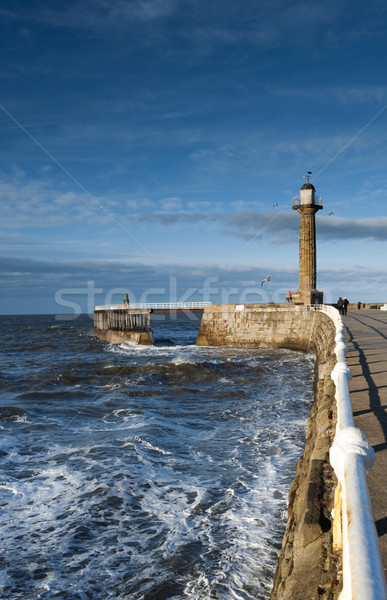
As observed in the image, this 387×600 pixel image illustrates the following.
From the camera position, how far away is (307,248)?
31.4 m

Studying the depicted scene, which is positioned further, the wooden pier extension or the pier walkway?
the wooden pier extension

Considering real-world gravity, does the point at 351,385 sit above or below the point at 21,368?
above

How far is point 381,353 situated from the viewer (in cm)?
1055

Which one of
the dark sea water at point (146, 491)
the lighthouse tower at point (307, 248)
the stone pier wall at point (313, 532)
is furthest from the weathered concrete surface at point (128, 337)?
the stone pier wall at point (313, 532)

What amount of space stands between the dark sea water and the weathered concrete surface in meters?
20.4

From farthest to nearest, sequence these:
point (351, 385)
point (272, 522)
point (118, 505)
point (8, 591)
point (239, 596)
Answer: point (351, 385)
point (118, 505)
point (272, 522)
point (8, 591)
point (239, 596)

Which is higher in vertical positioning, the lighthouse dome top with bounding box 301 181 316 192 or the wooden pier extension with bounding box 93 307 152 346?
the lighthouse dome top with bounding box 301 181 316 192

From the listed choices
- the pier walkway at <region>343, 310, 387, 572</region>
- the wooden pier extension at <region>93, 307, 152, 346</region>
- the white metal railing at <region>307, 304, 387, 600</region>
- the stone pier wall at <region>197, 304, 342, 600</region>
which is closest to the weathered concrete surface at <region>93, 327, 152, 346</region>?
the wooden pier extension at <region>93, 307, 152, 346</region>

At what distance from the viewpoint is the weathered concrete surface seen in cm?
3522

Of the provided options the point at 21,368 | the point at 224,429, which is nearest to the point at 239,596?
the point at 224,429

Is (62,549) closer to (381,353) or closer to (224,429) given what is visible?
(224,429)

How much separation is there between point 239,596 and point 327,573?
2194mm

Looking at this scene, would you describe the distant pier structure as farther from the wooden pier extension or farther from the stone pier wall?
the stone pier wall

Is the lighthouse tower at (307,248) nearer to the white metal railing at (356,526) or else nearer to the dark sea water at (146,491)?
the dark sea water at (146,491)
